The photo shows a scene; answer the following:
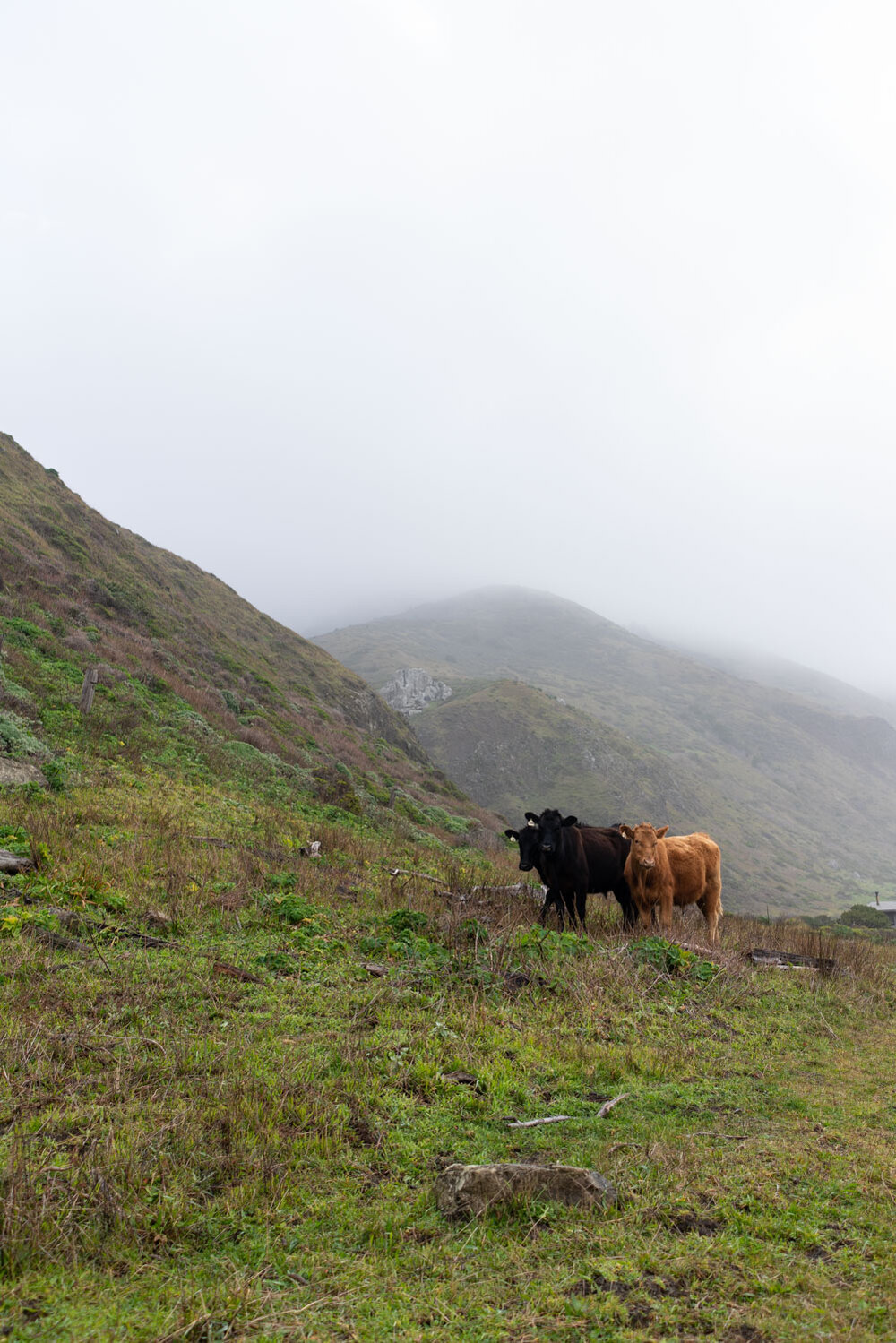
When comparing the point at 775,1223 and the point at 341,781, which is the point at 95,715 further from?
the point at 775,1223

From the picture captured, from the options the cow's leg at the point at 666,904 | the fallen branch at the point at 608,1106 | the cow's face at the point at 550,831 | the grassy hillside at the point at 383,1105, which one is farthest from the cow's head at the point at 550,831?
the fallen branch at the point at 608,1106

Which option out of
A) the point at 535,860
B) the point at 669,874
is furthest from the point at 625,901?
the point at 535,860

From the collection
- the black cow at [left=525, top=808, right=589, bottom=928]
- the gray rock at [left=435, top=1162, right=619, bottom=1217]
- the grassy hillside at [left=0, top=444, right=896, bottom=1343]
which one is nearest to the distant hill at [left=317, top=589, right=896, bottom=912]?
the black cow at [left=525, top=808, right=589, bottom=928]

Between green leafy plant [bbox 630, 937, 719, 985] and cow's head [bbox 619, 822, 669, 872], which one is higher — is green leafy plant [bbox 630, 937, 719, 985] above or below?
below

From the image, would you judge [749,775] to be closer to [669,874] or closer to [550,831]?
[669,874]

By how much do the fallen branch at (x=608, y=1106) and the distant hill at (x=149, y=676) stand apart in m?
12.3

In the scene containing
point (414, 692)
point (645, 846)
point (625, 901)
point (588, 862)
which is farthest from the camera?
point (414, 692)

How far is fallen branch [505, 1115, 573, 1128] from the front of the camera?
4.79m

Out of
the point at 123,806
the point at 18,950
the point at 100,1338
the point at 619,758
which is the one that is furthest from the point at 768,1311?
the point at 619,758

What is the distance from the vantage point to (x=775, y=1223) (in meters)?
3.60

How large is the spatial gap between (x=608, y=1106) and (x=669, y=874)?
24.8 feet

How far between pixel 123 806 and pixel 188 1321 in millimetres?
11046

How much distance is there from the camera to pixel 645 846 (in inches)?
459

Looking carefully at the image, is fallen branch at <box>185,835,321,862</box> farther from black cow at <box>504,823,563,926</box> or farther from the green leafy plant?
the green leafy plant
